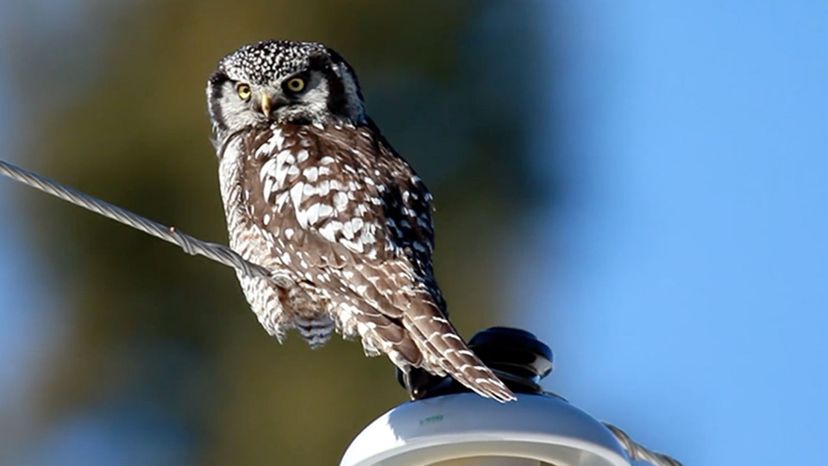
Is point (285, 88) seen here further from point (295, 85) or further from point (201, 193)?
point (201, 193)

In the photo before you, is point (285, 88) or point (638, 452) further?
point (285, 88)

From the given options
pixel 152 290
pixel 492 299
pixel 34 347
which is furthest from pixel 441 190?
pixel 34 347

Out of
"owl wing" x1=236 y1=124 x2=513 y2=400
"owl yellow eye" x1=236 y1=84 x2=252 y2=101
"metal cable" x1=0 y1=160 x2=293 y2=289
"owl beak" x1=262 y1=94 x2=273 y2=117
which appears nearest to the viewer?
"metal cable" x1=0 y1=160 x2=293 y2=289

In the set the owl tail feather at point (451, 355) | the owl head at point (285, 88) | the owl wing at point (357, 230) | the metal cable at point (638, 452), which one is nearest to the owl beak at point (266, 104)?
the owl head at point (285, 88)

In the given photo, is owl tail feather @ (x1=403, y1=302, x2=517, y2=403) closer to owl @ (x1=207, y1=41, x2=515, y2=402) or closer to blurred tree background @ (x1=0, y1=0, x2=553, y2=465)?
owl @ (x1=207, y1=41, x2=515, y2=402)

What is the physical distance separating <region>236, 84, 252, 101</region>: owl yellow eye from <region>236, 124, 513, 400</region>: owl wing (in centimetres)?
31

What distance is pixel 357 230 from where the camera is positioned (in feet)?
15.1

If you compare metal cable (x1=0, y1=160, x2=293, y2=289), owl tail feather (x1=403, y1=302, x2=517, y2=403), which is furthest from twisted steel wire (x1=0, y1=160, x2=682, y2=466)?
owl tail feather (x1=403, y1=302, x2=517, y2=403)

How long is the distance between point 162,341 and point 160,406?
0.40 m

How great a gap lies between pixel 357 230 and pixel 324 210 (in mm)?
122

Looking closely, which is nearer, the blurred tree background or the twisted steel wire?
the twisted steel wire

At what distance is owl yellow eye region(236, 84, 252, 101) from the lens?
18.1ft

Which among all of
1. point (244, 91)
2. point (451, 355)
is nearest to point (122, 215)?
point (451, 355)

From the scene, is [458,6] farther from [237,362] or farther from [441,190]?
[237,362]
